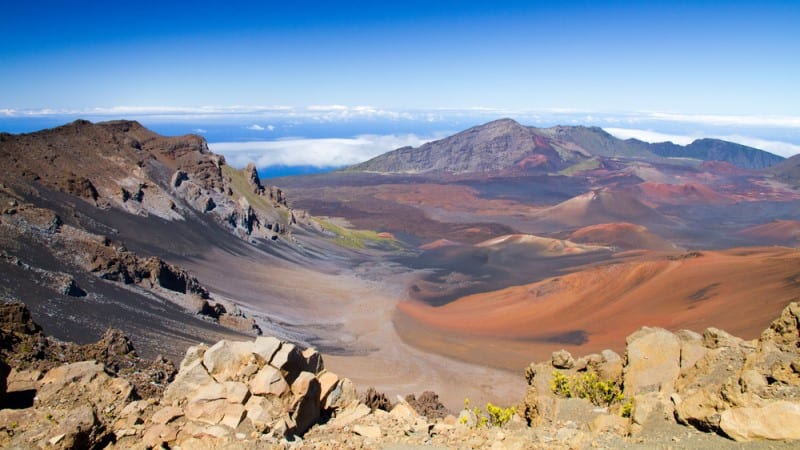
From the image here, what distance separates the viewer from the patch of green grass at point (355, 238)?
8081 centimetres

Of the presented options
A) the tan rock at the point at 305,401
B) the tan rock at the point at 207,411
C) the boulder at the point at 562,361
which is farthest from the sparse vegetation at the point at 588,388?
the tan rock at the point at 207,411

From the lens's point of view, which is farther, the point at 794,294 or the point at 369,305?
the point at 369,305

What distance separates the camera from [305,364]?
517 inches

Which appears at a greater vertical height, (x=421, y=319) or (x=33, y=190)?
(x=33, y=190)

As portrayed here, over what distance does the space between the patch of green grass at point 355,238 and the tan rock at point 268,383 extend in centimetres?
Answer: 6733

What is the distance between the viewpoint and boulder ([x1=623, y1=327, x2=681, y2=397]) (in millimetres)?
13109

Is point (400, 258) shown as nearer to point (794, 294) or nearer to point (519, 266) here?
point (519, 266)

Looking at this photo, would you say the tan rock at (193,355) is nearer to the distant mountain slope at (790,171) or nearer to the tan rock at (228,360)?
Result: the tan rock at (228,360)

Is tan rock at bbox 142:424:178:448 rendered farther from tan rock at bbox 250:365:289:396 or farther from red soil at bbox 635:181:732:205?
red soil at bbox 635:181:732:205

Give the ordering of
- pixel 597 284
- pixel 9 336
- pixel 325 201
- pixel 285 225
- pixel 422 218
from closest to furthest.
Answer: pixel 9 336, pixel 597 284, pixel 285 225, pixel 422 218, pixel 325 201

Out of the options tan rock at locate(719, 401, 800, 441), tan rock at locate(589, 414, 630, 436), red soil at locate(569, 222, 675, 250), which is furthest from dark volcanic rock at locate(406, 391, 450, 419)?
red soil at locate(569, 222, 675, 250)

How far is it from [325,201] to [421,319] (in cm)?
9068

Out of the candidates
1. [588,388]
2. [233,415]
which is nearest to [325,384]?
[233,415]

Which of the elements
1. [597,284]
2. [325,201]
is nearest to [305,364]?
[597,284]
